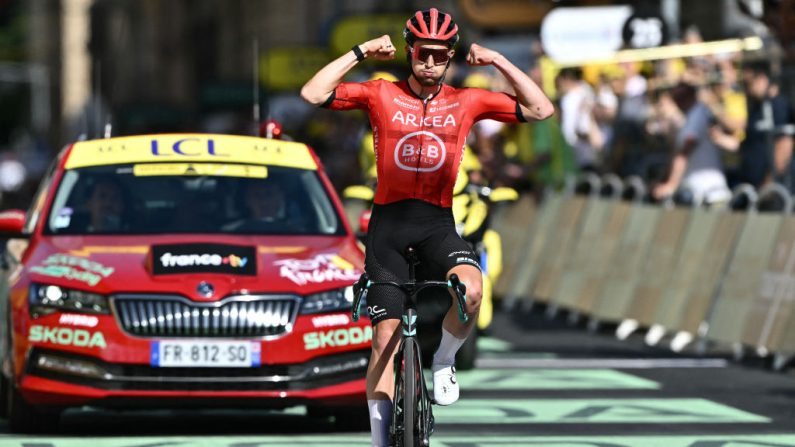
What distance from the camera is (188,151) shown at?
12.4m

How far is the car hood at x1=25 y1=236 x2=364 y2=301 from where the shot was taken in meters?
11.0

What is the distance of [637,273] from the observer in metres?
18.6

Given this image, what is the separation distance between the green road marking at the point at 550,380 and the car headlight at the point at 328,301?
2.67 metres

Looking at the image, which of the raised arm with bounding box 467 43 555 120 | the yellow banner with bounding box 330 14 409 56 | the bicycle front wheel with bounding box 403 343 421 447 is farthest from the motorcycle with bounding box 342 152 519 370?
the yellow banner with bounding box 330 14 409 56

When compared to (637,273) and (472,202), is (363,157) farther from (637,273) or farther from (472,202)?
(637,273)

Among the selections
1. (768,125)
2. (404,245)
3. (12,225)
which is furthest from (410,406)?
(768,125)

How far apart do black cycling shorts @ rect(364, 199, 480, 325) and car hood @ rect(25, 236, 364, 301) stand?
208cm

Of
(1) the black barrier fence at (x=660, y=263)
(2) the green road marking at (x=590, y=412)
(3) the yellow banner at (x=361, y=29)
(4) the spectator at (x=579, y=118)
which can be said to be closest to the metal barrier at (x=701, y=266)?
(1) the black barrier fence at (x=660, y=263)

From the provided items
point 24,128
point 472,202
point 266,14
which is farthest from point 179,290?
point 24,128

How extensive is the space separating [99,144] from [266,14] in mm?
45040

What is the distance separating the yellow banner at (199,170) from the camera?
483 inches

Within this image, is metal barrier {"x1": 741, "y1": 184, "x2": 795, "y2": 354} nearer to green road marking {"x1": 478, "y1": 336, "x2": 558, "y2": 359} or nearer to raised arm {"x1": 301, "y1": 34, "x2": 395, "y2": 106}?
green road marking {"x1": 478, "y1": 336, "x2": 558, "y2": 359}

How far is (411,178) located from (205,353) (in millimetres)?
2281

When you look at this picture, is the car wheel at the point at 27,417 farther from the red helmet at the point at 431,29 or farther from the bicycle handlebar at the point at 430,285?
the red helmet at the point at 431,29
